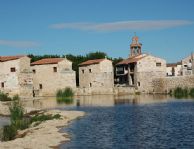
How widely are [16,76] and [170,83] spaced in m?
28.7

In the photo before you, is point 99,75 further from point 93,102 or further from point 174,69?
point 174,69

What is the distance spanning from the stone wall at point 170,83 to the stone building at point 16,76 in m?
25.0

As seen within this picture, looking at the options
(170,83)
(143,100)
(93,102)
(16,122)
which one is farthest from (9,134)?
(170,83)

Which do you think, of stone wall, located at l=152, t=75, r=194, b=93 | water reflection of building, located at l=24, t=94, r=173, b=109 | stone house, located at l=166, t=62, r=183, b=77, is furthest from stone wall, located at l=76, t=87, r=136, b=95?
stone house, located at l=166, t=62, r=183, b=77

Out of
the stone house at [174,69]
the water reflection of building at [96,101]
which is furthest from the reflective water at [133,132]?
the stone house at [174,69]

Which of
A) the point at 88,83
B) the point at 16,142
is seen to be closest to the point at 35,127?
the point at 16,142

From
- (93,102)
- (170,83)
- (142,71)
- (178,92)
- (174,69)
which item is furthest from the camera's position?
(174,69)

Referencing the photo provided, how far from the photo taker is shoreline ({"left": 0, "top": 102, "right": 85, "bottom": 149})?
22172 mm

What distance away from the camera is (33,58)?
9644 cm

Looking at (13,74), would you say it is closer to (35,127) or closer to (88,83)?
(88,83)

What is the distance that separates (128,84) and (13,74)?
27.8 meters

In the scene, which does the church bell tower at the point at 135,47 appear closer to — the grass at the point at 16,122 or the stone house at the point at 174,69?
the stone house at the point at 174,69

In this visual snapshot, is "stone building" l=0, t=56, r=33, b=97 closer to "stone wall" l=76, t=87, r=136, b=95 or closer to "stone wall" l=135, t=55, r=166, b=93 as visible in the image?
"stone wall" l=76, t=87, r=136, b=95

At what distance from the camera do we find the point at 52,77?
7675cm
